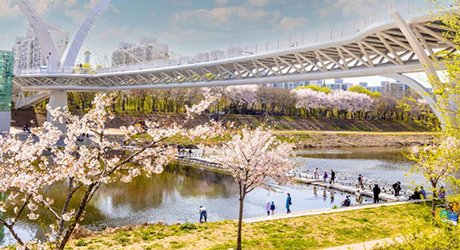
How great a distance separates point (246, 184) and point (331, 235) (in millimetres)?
3177

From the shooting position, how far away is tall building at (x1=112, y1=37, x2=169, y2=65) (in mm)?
47375

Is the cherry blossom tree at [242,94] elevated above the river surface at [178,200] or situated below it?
above

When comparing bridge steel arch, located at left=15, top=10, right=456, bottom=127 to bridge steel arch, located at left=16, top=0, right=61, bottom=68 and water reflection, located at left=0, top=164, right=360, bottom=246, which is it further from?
water reflection, located at left=0, top=164, right=360, bottom=246

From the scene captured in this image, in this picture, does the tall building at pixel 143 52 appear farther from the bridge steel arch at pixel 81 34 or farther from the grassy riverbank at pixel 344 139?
the grassy riverbank at pixel 344 139

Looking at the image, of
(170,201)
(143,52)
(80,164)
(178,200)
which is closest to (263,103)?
(143,52)

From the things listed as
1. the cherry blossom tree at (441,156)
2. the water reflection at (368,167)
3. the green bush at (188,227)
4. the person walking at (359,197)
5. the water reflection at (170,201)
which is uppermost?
the cherry blossom tree at (441,156)

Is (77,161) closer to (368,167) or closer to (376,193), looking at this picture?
(376,193)

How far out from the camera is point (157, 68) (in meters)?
35.0

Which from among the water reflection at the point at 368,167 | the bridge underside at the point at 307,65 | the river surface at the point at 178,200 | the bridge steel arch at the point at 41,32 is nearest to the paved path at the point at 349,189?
the river surface at the point at 178,200

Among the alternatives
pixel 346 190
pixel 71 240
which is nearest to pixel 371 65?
pixel 346 190

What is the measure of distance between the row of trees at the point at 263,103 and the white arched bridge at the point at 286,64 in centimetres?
1500

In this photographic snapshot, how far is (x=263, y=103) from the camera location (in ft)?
252

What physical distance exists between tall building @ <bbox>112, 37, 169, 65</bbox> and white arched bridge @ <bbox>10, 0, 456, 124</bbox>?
4.65m

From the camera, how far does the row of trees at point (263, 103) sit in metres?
65.0
